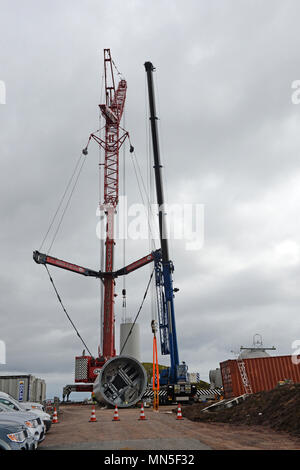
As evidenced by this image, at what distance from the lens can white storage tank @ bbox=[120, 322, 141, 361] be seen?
43656 mm

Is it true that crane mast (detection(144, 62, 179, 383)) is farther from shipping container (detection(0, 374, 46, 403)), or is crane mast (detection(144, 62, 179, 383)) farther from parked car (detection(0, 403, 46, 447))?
parked car (detection(0, 403, 46, 447))

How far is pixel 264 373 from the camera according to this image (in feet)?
92.5

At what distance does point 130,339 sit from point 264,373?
63.0ft

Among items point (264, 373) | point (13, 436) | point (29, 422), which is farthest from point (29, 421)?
point (264, 373)

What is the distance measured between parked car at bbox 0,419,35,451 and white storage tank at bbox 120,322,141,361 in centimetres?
3467

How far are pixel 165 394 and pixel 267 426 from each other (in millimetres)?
17775

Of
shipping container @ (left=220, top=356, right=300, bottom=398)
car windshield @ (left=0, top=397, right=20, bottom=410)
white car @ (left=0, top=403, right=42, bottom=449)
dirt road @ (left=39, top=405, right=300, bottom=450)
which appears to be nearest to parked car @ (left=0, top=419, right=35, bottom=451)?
white car @ (left=0, top=403, right=42, bottom=449)

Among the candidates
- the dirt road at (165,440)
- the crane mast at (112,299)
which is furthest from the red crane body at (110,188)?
the dirt road at (165,440)

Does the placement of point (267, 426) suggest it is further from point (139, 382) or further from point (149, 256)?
point (149, 256)

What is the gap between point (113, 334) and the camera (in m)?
41.2

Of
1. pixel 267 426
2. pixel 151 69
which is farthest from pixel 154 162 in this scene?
pixel 267 426

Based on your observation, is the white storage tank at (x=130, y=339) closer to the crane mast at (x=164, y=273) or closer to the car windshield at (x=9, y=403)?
the crane mast at (x=164, y=273)

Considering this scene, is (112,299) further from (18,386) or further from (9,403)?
(9,403)
